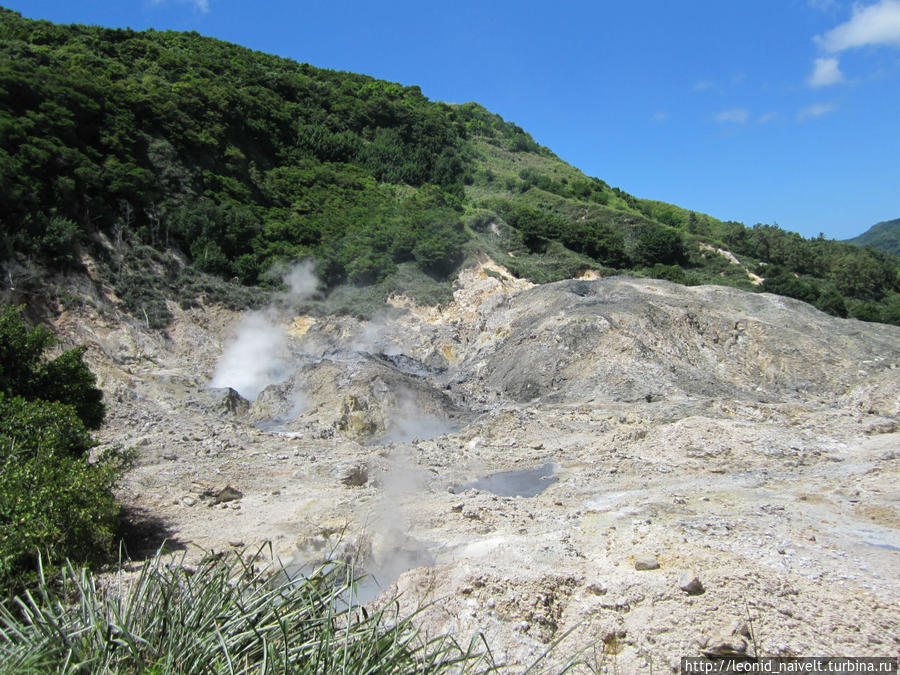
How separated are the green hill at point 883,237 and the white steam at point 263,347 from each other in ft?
460

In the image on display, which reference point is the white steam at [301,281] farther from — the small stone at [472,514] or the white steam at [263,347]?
the small stone at [472,514]

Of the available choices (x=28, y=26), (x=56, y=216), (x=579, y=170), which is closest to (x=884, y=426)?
(x=56, y=216)

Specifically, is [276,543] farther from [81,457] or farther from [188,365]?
[188,365]

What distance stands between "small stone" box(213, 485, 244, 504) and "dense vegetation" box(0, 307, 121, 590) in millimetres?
2145

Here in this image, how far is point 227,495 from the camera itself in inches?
448

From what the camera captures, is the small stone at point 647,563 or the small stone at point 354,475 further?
the small stone at point 354,475

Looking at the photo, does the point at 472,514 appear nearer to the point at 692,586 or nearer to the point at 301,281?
the point at 692,586

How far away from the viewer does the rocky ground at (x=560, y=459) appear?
6410 mm

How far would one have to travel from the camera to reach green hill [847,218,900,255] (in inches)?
5557

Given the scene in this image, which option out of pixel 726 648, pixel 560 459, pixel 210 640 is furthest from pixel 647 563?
pixel 560 459

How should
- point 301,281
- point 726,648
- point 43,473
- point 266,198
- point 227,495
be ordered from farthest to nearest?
point 266,198
point 301,281
point 227,495
point 43,473
point 726,648

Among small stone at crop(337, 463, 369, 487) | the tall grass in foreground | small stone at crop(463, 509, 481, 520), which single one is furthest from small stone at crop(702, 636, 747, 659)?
small stone at crop(337, 463, 369, 487)

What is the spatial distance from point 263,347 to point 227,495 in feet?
53.0

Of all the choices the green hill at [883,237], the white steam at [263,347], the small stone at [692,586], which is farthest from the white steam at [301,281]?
the green hill at [883,237]
